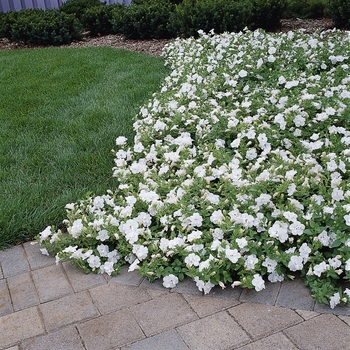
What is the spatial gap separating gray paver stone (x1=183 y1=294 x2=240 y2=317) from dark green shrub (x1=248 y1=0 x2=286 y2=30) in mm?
6255

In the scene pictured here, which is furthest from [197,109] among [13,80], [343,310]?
[13,80]

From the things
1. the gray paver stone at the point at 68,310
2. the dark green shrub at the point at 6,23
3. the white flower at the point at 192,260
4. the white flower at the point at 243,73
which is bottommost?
the gray paver stone at the point at 68,310

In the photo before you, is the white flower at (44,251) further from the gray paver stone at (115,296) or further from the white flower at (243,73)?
the white flower at (243,73)

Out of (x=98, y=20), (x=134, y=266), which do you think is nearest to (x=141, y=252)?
(x=134, y=266)

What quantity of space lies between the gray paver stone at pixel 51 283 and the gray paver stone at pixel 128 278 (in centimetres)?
24

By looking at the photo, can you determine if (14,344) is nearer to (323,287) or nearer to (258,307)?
(258,307)

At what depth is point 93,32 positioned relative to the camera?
9438mm

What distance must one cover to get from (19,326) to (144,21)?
269 inches

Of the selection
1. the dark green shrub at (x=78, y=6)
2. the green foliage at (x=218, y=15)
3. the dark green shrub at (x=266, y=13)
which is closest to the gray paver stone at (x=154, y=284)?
the green foliage at (x=218, y=15)

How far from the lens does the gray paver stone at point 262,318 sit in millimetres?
2223

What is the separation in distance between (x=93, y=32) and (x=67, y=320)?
7884 mm

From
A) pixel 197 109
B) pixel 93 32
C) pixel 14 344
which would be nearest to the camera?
pixel 14 344

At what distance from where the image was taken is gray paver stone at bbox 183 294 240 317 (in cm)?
238

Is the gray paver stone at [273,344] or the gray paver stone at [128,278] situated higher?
the gray paver stone at [128,278]
